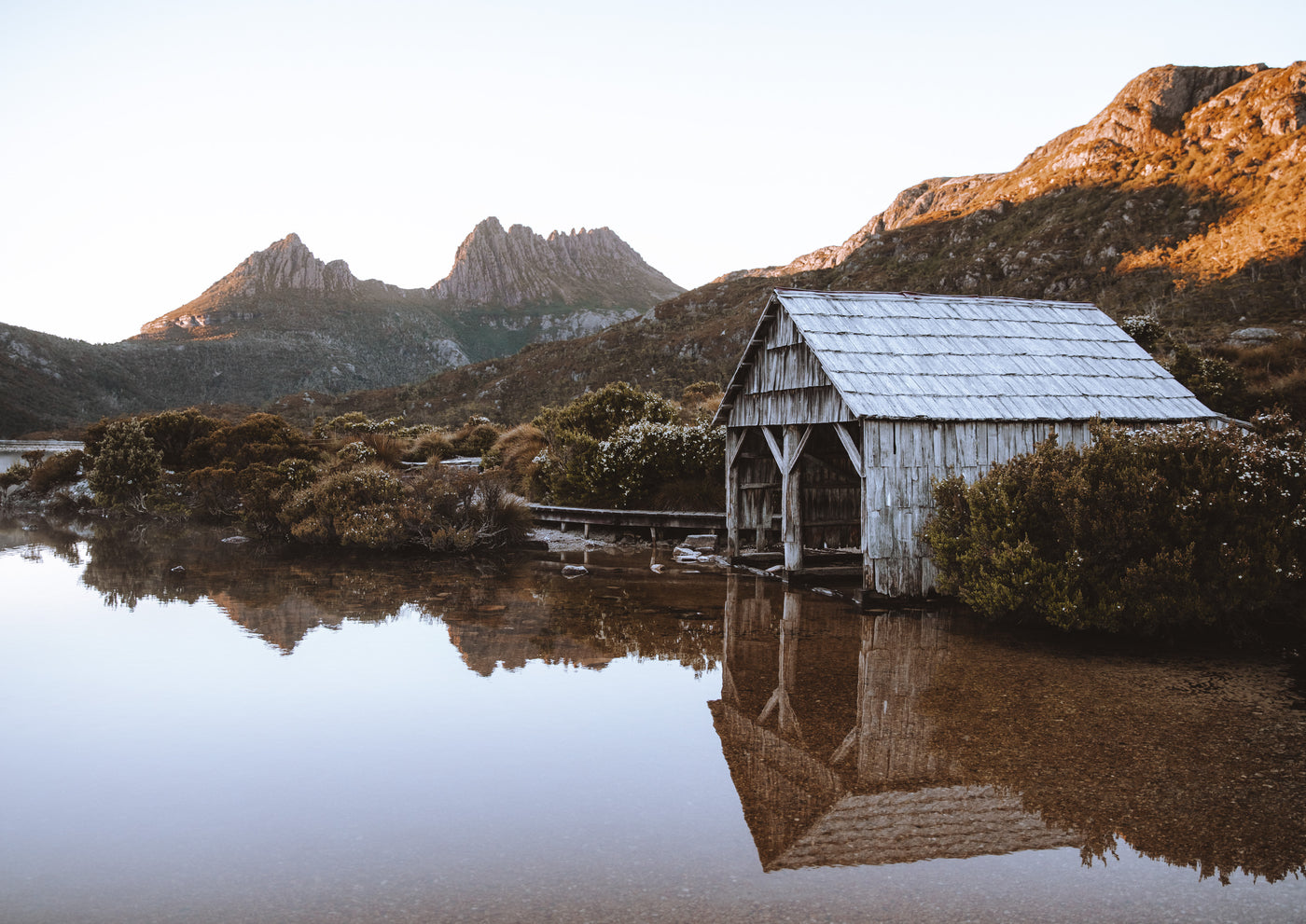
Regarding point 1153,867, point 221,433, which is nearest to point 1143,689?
point 1153,867

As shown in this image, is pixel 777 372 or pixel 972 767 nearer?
pixel 972 767

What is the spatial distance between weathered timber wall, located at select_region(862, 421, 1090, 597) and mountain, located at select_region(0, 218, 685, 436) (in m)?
72.3

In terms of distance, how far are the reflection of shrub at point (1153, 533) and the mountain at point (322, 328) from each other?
74.7 meters

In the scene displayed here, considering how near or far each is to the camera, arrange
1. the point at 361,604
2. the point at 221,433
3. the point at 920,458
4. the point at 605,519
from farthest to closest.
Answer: the point at 221,433
the point at 605,519
the point at 361,604
the point at 920,458

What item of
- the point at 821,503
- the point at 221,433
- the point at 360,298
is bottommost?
the point at 821,503

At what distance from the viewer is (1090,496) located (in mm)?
10844

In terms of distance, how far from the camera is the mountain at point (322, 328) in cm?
7506

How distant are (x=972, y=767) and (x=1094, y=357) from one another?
37.4 ft

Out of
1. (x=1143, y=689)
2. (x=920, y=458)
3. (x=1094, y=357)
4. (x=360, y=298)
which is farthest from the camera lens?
(x=360, y=298)

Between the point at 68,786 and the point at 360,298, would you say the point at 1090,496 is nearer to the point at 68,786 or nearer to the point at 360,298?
the point at 68,786

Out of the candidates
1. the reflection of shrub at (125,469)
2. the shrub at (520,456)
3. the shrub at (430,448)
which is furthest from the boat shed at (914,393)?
the reflection of shrub at (125,469)

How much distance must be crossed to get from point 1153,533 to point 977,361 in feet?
16.3

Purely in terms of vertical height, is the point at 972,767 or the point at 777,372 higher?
the point at 777,372

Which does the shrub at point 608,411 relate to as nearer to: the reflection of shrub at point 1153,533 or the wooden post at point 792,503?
the wooden post at point 792,503
